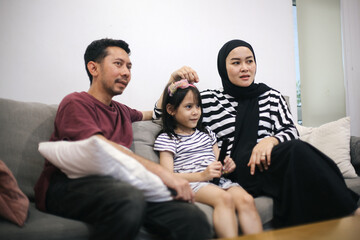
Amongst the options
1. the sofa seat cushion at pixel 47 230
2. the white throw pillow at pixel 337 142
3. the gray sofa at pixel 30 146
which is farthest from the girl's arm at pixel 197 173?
the white throw pillow at pixel 337 142

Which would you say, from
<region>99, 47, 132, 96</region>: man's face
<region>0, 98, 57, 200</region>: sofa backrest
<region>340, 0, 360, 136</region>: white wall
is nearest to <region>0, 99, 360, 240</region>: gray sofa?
<region>0, 98, 57, 200</region>: sofa backrest

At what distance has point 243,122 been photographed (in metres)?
1.69

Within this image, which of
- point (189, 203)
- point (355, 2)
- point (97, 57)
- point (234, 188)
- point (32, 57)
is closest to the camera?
point (189, 203)

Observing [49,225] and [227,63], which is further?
[227,63]

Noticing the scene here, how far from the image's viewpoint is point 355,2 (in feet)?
9.77

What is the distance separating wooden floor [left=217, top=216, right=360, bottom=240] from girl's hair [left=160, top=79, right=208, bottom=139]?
86cm

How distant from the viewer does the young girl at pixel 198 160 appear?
121cm

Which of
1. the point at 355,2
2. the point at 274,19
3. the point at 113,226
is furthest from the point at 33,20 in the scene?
the point at 355,2

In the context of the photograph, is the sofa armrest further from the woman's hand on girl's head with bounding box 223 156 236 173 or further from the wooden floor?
the wooden floor

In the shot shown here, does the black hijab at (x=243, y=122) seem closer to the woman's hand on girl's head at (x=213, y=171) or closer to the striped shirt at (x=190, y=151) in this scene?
the striped shirt at (x=190, y=151)

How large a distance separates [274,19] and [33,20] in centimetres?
193

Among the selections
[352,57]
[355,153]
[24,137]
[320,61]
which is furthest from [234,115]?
[352,57]

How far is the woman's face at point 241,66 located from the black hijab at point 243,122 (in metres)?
0.03

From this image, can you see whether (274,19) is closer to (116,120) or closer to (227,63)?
(227,63)
